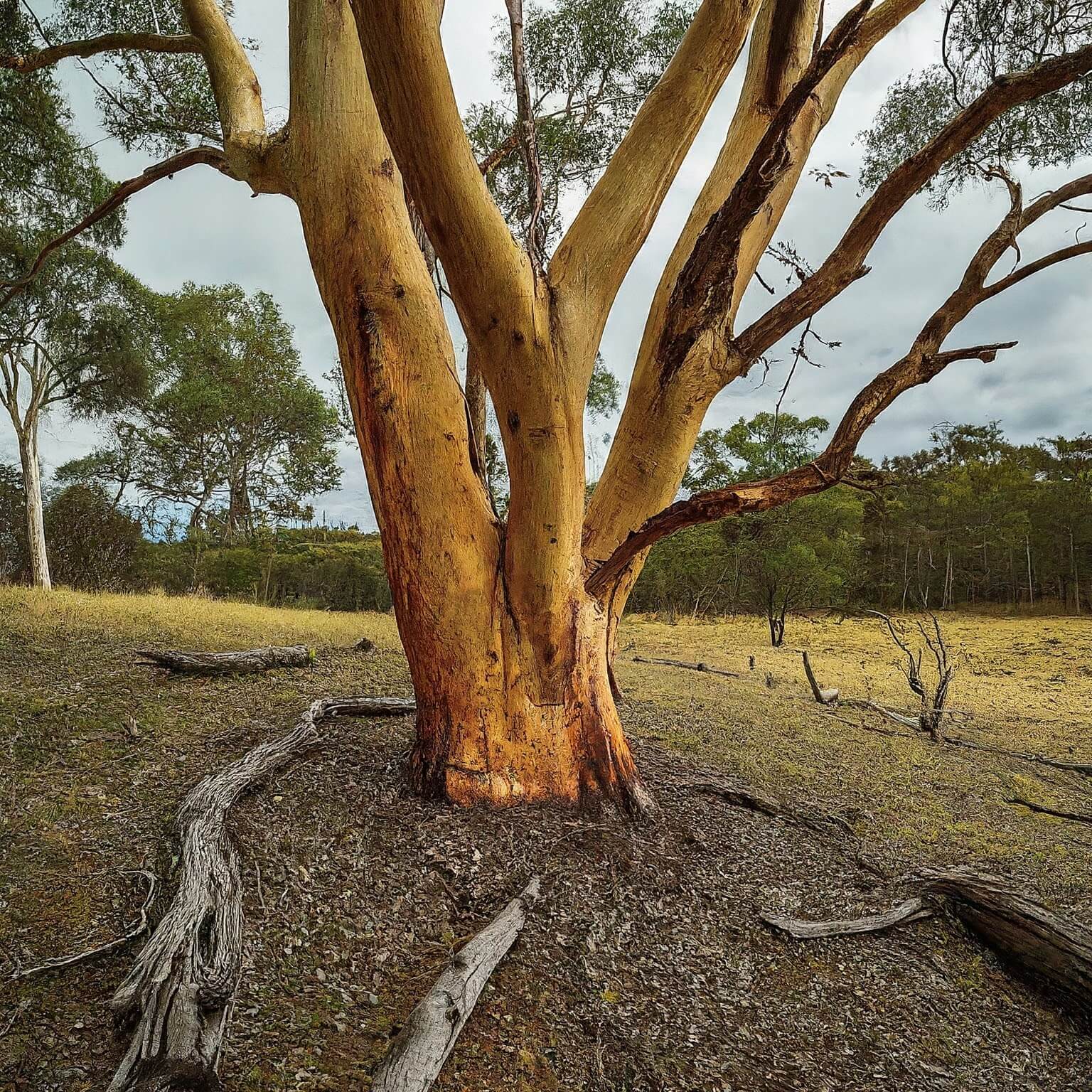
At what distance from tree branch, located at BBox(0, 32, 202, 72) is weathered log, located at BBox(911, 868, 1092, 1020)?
598cm

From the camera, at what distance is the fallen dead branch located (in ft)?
5.35

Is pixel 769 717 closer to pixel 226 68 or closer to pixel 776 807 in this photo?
pixel 776 807

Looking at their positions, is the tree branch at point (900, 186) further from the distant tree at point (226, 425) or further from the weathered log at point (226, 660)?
the distant tree at point (226, 425)

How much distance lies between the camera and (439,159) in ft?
6.66

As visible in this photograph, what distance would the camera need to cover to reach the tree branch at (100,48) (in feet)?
13.0

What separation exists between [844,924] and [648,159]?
125 inches

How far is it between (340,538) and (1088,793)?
21.8 meters

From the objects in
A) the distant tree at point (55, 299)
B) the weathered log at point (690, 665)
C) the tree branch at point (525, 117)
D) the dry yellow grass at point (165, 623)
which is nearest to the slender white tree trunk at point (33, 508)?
the distant tree at point (55, 299)

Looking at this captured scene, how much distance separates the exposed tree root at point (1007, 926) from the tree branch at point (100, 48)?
5774mm

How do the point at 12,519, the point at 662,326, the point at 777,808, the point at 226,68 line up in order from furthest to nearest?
the point at 12,519 → the point at 226,68 → the point at 777,808 → the point at 662,326

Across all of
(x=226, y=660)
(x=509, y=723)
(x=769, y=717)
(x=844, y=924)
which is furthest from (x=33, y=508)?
(x=844, y=924)

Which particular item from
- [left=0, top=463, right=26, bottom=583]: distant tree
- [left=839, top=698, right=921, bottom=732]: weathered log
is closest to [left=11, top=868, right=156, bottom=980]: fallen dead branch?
[left=839, top=698, right=921, bottom=732]: weathered log

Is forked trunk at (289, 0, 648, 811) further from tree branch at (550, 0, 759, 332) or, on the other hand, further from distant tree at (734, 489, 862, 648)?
distant tree at (734, 489, 862, 648)

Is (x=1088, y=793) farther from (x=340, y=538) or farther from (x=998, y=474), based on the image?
(x=998, y=474)
